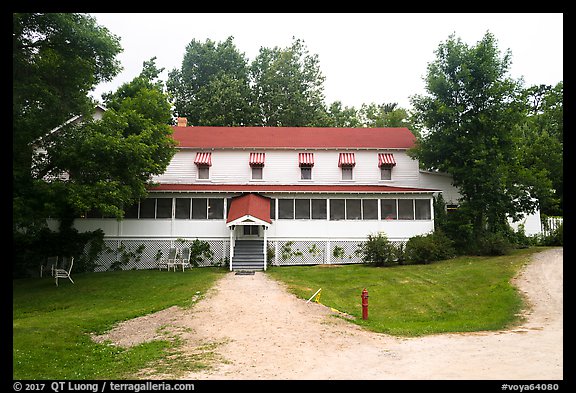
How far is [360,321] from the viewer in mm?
15359

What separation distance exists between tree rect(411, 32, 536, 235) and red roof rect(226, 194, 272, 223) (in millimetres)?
11835

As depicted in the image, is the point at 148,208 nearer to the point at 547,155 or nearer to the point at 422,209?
the point at 422,209

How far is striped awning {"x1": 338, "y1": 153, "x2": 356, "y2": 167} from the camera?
32.8 m

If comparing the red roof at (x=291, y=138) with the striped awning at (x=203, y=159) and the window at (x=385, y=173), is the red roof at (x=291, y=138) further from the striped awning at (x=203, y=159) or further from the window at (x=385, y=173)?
the window at (x=385, y=173)

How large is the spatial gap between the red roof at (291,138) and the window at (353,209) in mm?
5319

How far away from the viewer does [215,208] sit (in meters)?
30.2

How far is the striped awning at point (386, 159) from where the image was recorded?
32812 mm

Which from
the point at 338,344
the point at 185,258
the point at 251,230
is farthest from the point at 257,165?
the point at 338,344

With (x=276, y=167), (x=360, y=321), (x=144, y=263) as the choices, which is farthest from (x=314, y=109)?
(x=360, y=321)

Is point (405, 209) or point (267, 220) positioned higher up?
point (405, 209)

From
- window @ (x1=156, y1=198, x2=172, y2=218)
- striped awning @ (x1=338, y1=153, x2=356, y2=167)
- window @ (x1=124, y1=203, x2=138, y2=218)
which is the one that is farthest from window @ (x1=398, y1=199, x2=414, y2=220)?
window @ (x1=124, y1=203, x2=138, y2=218)

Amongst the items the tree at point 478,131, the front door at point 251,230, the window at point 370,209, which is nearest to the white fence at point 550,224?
the tree at point 478,131

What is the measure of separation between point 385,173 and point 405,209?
431cm
